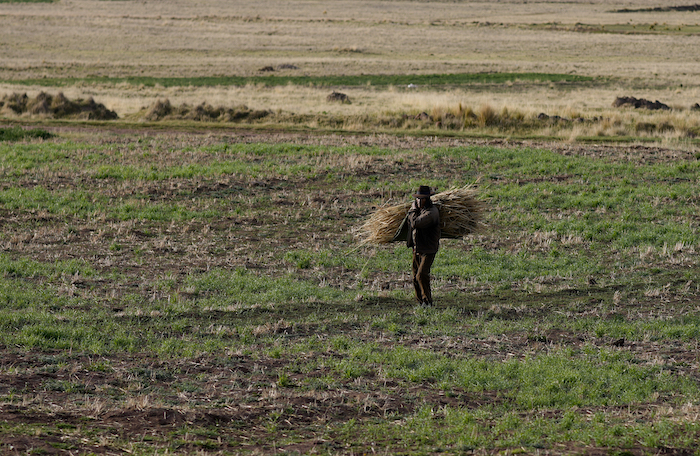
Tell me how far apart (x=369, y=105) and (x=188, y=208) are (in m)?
22.1

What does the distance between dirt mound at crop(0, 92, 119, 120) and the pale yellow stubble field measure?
1456 mm

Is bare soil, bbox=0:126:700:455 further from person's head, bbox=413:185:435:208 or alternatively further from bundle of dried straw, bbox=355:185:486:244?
person's head, bbox=413:185:435:208

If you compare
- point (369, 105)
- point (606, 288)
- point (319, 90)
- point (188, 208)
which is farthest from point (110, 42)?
point (606, 288)

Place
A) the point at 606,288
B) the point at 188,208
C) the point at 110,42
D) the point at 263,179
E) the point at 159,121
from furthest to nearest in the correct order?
the point at 110,42, the point at 159,121, the point at 263,179, the point at 188,208, the point at 606,288

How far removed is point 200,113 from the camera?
1361 inches

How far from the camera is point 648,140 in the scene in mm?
28562

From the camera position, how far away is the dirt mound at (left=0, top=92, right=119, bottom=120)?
3466cm

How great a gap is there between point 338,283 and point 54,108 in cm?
2673

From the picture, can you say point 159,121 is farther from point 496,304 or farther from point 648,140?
point 496,304

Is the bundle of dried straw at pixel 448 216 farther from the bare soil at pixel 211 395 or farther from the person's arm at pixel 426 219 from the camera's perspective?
the bare soil at pixel 211 395

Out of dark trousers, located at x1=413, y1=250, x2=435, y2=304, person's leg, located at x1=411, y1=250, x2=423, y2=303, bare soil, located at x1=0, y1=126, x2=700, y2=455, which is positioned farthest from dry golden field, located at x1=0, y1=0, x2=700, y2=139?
bare soil, located at x1=0, y1=126, x2=700, y2=455

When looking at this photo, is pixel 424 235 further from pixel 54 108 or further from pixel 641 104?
pixel 641 104

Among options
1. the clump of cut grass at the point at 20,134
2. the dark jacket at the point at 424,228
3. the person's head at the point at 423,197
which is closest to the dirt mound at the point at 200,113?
the clump of cut grass at the point at 20,134

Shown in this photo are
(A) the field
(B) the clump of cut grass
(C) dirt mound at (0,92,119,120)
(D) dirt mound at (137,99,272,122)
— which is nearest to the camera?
(A) the field
